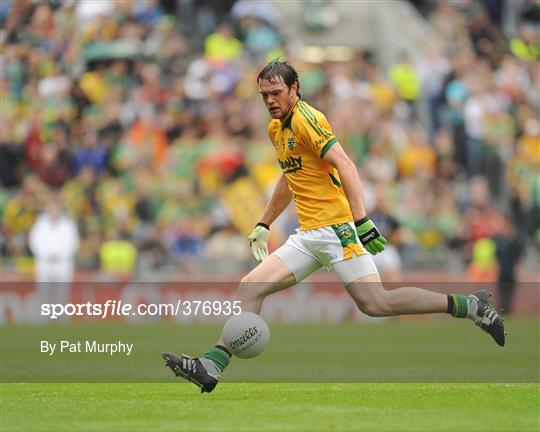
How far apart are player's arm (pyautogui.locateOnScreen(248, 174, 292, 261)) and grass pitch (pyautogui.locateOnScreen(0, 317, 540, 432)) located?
1.14m

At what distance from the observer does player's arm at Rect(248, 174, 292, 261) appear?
39.3ft

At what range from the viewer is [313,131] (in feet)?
36.3

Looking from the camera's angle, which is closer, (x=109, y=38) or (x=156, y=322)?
(x=156, y=322)

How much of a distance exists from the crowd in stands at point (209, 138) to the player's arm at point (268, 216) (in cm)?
1057

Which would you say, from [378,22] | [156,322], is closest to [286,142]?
[156,322]

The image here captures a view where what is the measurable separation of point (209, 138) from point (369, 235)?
528 inches

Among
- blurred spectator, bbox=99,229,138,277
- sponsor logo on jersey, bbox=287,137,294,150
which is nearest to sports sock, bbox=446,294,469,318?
sponsor logo on jersey, bbox=287,137,294,150

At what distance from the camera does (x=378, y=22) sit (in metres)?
28.2

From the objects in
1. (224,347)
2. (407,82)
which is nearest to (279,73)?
(224,347)
